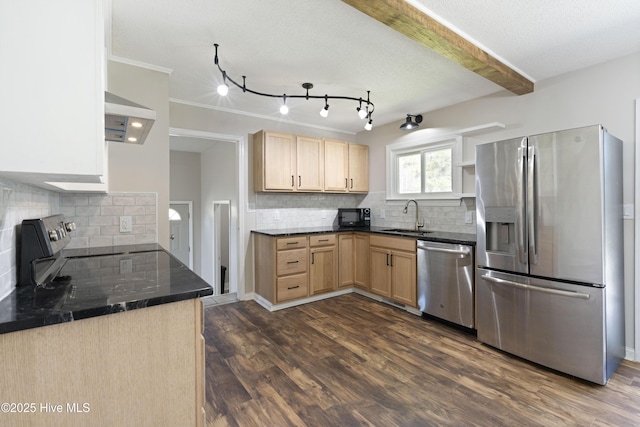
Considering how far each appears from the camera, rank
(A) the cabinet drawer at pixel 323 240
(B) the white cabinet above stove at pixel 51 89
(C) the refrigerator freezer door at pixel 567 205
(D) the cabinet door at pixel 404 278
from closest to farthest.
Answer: (B) the white cabinet above stove at pixel 51 89 < (C) the refrigerator freezer door at pixel 567 205 < (D) the cabinet door at pixel 404 278 < (A) the cabinet drawer at pixel 323 240

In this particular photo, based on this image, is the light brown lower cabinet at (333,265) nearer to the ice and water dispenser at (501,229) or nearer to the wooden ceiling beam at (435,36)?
the ice and water dispenser at (501,229)

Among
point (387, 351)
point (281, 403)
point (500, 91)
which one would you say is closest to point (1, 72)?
point (281, 403)

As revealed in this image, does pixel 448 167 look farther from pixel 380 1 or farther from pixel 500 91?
pixel 380 1

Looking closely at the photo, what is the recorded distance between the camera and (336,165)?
4301 millimetres

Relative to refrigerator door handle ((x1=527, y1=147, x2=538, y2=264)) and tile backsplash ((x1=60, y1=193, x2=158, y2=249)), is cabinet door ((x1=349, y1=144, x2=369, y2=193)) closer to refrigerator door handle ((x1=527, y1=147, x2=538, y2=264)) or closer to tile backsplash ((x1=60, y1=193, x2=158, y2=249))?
refrigerator door handle ((x1=527, y1=147, x2=538, y2=264))

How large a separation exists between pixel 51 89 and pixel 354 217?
398cm

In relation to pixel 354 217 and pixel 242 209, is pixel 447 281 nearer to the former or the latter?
pixel 354 217

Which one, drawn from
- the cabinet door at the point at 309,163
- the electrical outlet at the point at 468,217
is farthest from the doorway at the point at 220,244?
the electrical outlet at the point at 468,217

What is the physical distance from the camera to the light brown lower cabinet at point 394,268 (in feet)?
10.8

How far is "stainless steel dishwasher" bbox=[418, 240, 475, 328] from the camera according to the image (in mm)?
2770

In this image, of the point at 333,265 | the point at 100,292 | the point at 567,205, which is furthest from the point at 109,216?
the point at 567,205

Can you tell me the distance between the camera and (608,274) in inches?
80.4

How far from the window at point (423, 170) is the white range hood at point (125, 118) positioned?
315 centimetres

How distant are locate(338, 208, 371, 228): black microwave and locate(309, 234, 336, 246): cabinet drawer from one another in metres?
0.67
